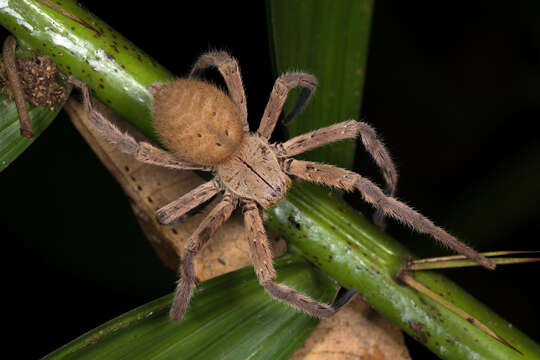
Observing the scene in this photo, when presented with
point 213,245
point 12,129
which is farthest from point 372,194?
point 12,129

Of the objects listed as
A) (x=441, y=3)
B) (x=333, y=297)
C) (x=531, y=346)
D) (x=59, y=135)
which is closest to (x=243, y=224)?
(x=333, y=297)

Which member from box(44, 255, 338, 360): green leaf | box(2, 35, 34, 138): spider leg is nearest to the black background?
box(2, 35, 34, 138): spider leg

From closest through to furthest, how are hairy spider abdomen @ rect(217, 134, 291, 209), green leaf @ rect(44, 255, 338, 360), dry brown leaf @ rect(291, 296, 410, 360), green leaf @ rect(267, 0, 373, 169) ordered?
1. green leaf @ rect(44, 255, 338, 360)
2. green leaf @ rect(267, 0, 373, 169)
3. dry brown leaf @ rect(291, 296, 410, 360)
4. hairy spider abdomen @ rect(217, 134, 291, 209)

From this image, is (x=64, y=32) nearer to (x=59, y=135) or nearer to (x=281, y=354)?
(x=59, y=135)

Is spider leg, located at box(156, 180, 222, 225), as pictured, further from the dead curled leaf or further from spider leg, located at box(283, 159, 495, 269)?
spider leg, located at box(283, 159, 495, 269)

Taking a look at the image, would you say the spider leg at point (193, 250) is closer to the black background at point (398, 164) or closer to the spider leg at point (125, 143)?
the spider leg at point (125, 143)
